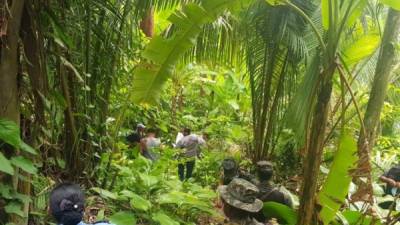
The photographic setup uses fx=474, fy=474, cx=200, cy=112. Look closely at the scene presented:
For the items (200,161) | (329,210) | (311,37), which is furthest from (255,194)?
(200,161)

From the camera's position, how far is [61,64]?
10.9ft

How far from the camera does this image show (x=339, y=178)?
349cm

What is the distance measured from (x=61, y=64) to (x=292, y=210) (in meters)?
2.31

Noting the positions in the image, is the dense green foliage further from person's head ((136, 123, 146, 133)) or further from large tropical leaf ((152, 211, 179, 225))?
person's head ((136, 123, 146, 133))

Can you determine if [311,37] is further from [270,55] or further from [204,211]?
[204,211]

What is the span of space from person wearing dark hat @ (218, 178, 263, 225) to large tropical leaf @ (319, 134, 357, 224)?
754 millimetres

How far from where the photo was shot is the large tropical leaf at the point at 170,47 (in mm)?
3926

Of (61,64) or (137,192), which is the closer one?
(61,64)

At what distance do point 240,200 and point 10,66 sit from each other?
230 cm

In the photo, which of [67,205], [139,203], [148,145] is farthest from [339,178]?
[148,145]

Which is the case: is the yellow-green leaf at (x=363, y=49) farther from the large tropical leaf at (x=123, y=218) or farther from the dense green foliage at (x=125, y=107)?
the large tropical leaf at (x=123, y=218)

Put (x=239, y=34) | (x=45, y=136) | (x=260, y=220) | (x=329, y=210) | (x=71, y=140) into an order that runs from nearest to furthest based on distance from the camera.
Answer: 1. (x=45, y=136)
2. (x=329, y=210)
3. (x=71, y=140)
4. (x=260, y=220)
5. (x=239, y=34)

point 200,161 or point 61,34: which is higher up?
point 61,34

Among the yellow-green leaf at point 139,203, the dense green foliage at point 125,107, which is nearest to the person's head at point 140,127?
the dense green foliage at point 125,107
